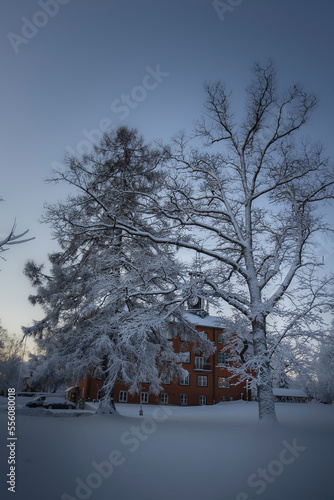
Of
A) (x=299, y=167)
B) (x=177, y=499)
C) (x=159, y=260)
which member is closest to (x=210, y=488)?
(x=177, y=499)

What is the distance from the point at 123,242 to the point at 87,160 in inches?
188

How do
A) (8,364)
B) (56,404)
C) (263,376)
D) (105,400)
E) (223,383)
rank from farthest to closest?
(8,364) < (223,383) < (56,404) < (105,400) < (263,376)

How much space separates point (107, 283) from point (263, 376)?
623 centimetres

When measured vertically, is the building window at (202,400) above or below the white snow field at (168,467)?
below

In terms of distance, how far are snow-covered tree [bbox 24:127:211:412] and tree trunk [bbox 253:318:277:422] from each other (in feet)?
9.94

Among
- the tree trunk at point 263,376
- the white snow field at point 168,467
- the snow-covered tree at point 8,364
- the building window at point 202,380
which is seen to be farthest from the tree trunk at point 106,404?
the snow-covered tree at point 8,364

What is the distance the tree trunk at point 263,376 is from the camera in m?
9.28

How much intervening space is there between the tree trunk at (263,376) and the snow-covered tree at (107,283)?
3.03 meters

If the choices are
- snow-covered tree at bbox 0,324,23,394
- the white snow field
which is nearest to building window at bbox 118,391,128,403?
snow-covered tree at bbox 0,324,23,394

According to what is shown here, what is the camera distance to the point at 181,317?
14.7m

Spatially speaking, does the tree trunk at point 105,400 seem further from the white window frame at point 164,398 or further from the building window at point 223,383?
the building window at point 223,383

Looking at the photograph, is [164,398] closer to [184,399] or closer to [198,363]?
[184,399]

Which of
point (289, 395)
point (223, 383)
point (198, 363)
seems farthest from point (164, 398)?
point (289, 395)

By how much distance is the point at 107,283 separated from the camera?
1094 cm
